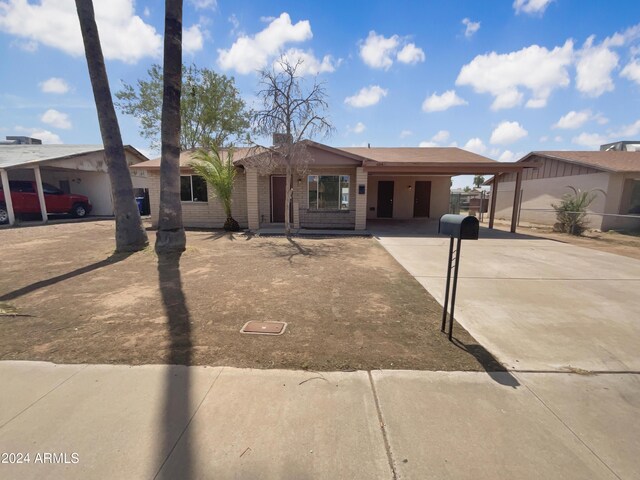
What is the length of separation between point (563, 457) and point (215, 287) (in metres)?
4.94

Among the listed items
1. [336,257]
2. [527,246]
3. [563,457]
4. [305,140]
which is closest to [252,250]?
[336,257]

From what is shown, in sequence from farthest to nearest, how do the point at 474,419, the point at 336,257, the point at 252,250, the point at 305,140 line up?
the point at 305,140 < the point at 252,250 < the point at 336,257 < the point at 474,419

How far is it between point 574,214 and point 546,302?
11635 mm

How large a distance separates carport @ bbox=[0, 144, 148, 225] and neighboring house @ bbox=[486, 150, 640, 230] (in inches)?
889

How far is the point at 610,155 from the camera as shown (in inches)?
659

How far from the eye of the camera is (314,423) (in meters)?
2.17

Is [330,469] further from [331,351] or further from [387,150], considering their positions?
[387,150]

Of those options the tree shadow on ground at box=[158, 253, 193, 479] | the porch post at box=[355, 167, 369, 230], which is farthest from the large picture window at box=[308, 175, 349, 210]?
the tree shadow on ground at box=[158, 253, 193, 479]

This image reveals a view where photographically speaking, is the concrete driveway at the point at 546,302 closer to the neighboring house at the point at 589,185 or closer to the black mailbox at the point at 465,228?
the black mailbox at the point at 465,228

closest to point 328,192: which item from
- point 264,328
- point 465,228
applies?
point 264,328

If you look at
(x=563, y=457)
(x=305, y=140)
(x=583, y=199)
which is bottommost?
(x=563, y=457)

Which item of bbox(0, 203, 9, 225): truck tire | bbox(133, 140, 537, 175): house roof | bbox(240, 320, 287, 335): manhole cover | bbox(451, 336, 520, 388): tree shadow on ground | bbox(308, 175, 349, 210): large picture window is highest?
bbox(133, 140, 537, 175): house roof

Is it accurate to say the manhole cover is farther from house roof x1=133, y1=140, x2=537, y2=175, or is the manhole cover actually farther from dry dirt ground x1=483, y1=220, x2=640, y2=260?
dry dirt ground x1=483, y1=220, x2=640, y2=260

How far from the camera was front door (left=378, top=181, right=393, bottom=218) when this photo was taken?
17750mm
